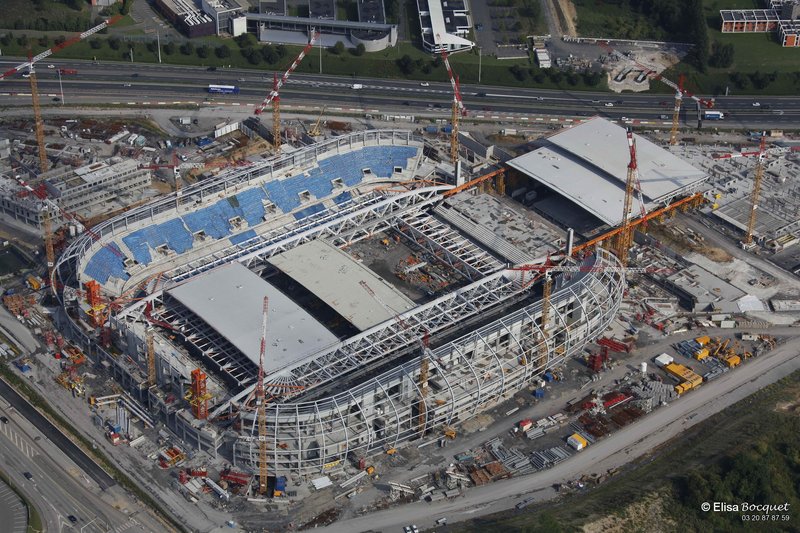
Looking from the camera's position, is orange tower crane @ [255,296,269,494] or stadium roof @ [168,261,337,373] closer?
orange tower crane @ [255,296,269,494]

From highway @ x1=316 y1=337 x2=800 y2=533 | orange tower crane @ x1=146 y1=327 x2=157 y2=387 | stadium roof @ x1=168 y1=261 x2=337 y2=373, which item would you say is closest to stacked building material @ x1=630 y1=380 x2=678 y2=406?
highway @ x1=316 y1=337 x2=800 y2=533

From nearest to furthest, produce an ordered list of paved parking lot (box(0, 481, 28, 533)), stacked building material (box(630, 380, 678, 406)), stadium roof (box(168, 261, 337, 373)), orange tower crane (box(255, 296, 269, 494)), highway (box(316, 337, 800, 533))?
paved parking lot (box(0, 481, 28, 533))
highway (box(316, 337, 800, 533))
orange tower crane (box(255, 296, 269, 494))
stadium roof (box(168, 261, 337, 373))
stacked building material (box(630, 380, 678, 406))

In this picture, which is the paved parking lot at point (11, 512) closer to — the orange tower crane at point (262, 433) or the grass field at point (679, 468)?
the orange tower crane at point (262, 433)

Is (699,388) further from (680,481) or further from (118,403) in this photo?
(118,403)

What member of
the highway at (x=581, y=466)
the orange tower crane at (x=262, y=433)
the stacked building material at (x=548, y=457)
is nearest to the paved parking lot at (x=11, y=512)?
the orange tower crane at (x=262, y=433)

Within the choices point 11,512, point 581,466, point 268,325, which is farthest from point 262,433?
point 581,466

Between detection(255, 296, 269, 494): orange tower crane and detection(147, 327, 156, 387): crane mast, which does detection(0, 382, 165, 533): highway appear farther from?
detection(147, 327, 156, 387): crane mast

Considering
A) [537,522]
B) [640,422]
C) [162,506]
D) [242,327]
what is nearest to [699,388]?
[640,422]

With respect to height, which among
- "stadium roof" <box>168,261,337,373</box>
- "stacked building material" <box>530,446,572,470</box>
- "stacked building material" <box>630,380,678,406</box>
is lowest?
"stacked building material" <box>530,446,572,470</box>

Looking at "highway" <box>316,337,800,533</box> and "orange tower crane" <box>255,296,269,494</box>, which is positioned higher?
"orange tower crane" <box>255,296,269,494</box>
